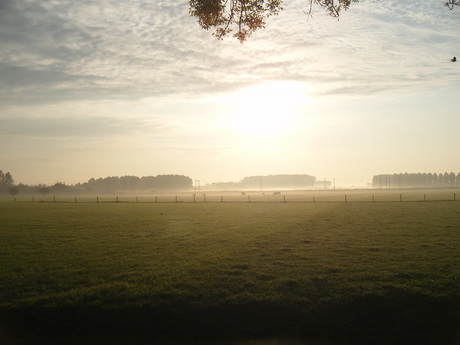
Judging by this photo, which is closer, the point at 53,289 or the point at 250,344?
the point at 250,344

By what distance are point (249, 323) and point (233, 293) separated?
188cm

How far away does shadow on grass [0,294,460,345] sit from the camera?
8.16m

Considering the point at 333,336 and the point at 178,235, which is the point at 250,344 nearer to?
the point at 333,336

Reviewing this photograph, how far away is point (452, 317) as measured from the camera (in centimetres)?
905

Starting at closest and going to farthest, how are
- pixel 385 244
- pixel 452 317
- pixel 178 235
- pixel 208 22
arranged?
pixel 452 317, pixel 208 22, pixel 385 244, pixel 178 235

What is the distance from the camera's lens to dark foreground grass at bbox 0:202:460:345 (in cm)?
844

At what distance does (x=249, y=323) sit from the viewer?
8.87 meters

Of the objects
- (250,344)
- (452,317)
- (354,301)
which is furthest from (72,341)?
(452,317)

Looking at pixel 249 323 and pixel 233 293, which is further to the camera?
pixel 233 293

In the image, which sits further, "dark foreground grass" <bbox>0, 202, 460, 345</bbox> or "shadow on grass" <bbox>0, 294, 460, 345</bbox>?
"dark foreground grass" <bbox>0, 202, 460, 345</bbox>

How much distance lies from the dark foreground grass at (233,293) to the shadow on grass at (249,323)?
27 millimetres

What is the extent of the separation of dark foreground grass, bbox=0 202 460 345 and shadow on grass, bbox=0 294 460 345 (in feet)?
0.09

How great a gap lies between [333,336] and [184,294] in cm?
446

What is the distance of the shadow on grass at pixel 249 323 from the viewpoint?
8.16 m
